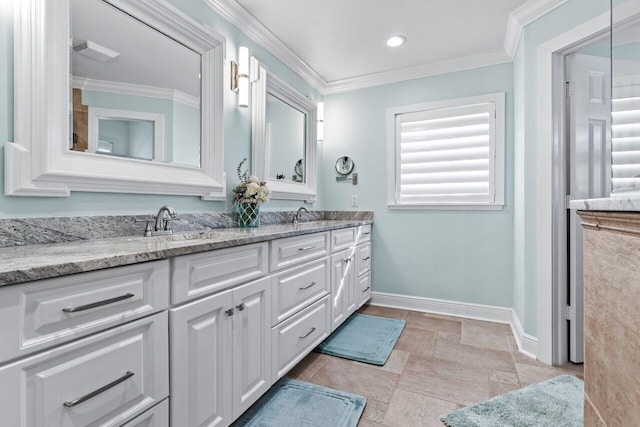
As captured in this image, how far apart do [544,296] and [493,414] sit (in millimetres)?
967

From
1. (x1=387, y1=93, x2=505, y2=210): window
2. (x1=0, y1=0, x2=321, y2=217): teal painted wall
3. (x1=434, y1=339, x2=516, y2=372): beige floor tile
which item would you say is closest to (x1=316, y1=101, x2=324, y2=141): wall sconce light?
(x1=0, y1=0, x2=321, y2=217): teal painted wall

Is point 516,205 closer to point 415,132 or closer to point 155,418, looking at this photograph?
point 415,132

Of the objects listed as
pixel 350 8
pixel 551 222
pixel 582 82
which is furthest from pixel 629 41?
pixel 350 8

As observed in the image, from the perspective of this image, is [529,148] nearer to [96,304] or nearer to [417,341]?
[417,341]

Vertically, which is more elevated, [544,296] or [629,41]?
[629,41]

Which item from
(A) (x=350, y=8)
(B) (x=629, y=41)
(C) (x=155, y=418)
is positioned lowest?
(C) (x=155, y=418)

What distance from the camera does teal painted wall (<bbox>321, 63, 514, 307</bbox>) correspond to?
282 centimetres

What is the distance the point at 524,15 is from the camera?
7.24 feet

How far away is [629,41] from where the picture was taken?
1.46 meters

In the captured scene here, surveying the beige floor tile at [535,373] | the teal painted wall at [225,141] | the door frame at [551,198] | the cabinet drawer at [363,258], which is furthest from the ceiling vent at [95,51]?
the beige floor tile at [535,373]

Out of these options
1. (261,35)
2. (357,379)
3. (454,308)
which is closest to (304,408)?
(357,379)

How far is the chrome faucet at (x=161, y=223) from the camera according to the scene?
1.57m

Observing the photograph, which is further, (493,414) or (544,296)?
(544,296)

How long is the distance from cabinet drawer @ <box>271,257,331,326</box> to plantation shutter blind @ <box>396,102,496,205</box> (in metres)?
1.44
